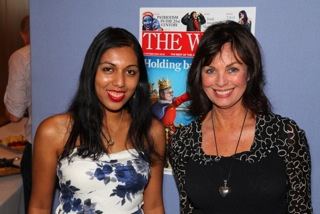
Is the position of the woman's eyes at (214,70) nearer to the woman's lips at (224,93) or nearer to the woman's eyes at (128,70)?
the woman's lips at (224,93)

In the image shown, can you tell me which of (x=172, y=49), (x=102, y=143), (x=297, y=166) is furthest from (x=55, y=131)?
(x=297, y=166)

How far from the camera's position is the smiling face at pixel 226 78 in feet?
4.23

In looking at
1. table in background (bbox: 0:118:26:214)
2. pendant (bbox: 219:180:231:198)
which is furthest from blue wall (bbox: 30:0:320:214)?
table in background (bbox: 0:118:26:214)

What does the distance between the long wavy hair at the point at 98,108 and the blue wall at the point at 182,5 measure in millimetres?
247

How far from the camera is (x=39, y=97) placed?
5.79ft

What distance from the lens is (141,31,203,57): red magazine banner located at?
1524 millimetres

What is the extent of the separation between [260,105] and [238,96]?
0.45 ft

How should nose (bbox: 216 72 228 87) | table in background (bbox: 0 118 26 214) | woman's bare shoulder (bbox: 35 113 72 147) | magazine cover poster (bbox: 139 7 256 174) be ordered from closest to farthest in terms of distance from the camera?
nose (bbox: 216 72 228 87)
woman's bare shoulder (bbox: 35 113 72 147)
magazine cover poster (bbox: 139 7 256 174)
table in background (bbox: 0 118 26 214)

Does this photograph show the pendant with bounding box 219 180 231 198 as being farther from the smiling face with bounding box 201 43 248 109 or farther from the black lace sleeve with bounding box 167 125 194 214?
the smiling face with bounding box 201 43 248 109

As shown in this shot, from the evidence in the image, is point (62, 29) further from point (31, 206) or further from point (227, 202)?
point (227, 202)

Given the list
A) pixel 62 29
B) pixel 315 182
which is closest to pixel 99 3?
pixel 62 29

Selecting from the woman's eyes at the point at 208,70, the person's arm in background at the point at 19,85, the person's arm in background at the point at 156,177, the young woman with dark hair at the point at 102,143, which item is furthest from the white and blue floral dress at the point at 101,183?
the person's arm in background at the point at 19,85

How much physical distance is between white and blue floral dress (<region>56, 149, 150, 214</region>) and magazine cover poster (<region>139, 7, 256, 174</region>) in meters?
0.28

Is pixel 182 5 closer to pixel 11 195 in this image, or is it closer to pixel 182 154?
pixel 182 154
